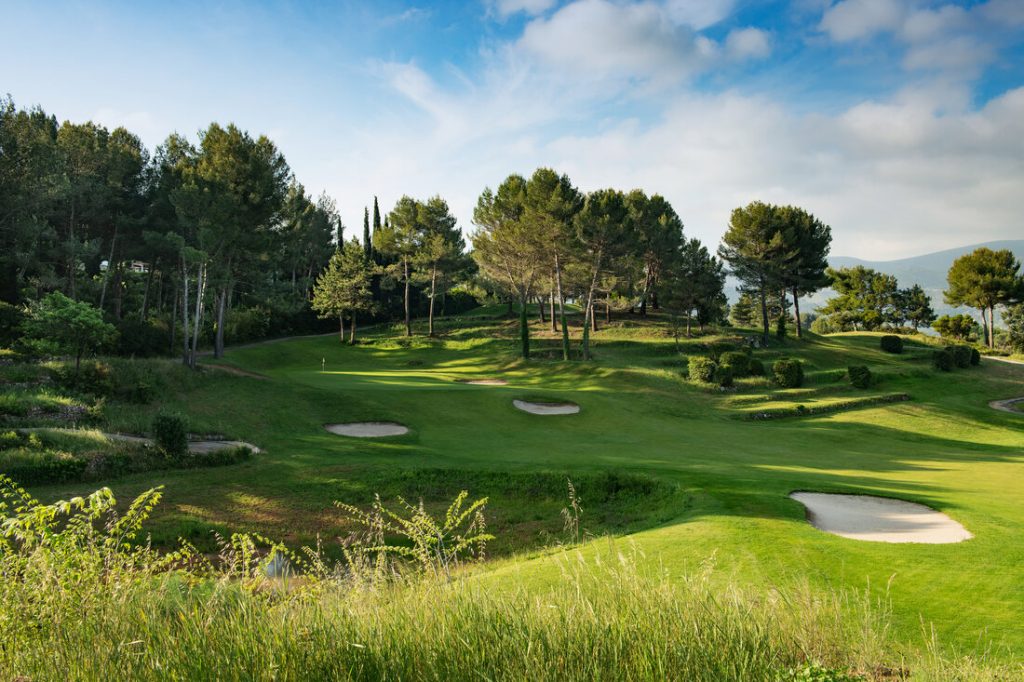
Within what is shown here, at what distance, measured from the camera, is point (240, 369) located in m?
32.9

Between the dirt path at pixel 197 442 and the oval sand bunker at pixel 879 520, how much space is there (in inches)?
689

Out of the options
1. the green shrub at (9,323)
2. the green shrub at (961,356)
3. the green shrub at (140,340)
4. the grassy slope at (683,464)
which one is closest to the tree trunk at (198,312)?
the grassy slope at (683,464)

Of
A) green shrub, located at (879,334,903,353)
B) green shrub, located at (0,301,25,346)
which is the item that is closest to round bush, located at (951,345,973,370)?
green shrub, located at (879,334,903,353)

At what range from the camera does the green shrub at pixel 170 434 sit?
56.5 ft

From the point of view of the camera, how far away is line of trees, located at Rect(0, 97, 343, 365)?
104ft

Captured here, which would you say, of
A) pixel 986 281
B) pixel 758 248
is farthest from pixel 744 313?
pixel 758 248

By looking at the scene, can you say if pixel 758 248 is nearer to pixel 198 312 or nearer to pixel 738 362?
pixel 738 362

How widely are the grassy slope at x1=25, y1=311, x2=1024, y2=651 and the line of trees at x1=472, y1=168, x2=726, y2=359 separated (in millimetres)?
10666

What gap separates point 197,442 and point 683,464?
17.4 metres

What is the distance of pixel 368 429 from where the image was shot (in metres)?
24.3

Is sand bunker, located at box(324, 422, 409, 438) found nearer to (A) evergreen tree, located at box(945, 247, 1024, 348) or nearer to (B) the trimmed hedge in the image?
(B) the trimmed hedge

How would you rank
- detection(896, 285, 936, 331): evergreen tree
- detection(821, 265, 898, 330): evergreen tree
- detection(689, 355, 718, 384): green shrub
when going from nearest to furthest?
detection(689, 355, 718, 384): green shrub → detection(896, 285, 936, 331): evergreen tree → detection(821, 265, 898, 330): evergreen tree

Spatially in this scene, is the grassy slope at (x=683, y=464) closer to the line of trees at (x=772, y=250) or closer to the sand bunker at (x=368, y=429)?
the sand bunker at (x=368, y=429)

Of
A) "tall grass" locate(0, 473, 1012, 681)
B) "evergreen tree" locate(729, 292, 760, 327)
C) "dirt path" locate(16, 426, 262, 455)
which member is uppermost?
"evergreen tree" locate(729, 292, 760, 327)
